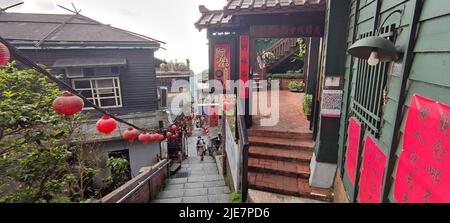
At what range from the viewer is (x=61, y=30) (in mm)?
11117

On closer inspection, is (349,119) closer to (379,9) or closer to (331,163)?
(331,163)

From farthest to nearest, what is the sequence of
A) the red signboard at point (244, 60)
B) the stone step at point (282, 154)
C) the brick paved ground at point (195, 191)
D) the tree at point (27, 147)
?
the brick paved ground at point (195, 191) < the red signboard at point (244, 60) < the stone step at point (282, 154) < the tree at point (27, 147)

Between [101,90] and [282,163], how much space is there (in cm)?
1028

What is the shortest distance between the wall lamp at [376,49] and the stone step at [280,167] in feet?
12.3

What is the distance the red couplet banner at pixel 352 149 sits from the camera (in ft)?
12.1

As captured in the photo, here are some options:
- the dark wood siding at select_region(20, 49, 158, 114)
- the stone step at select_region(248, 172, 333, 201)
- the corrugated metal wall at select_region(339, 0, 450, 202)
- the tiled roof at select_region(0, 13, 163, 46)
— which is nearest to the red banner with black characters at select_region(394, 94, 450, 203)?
the corrugated metal wall at select_region(339, 0, 450, 202)

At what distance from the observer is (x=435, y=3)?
1.83m

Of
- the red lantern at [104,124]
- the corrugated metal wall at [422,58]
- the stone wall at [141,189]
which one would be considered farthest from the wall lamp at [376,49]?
the stone wall at [141,189]

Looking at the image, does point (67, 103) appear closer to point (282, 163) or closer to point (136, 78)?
point (282, 163)

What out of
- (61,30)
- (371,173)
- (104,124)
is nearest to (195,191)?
(104,124)

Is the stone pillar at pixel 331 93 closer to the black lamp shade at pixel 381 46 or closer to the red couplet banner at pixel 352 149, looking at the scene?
the red couplet banner at pixel 352 149

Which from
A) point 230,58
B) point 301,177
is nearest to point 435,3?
point 301,177

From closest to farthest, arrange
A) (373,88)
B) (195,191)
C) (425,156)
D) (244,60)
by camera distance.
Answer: (425,156) → (373,88) → (244,60) → (195,191)

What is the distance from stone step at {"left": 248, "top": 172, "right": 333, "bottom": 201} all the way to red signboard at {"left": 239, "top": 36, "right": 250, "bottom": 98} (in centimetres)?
254
